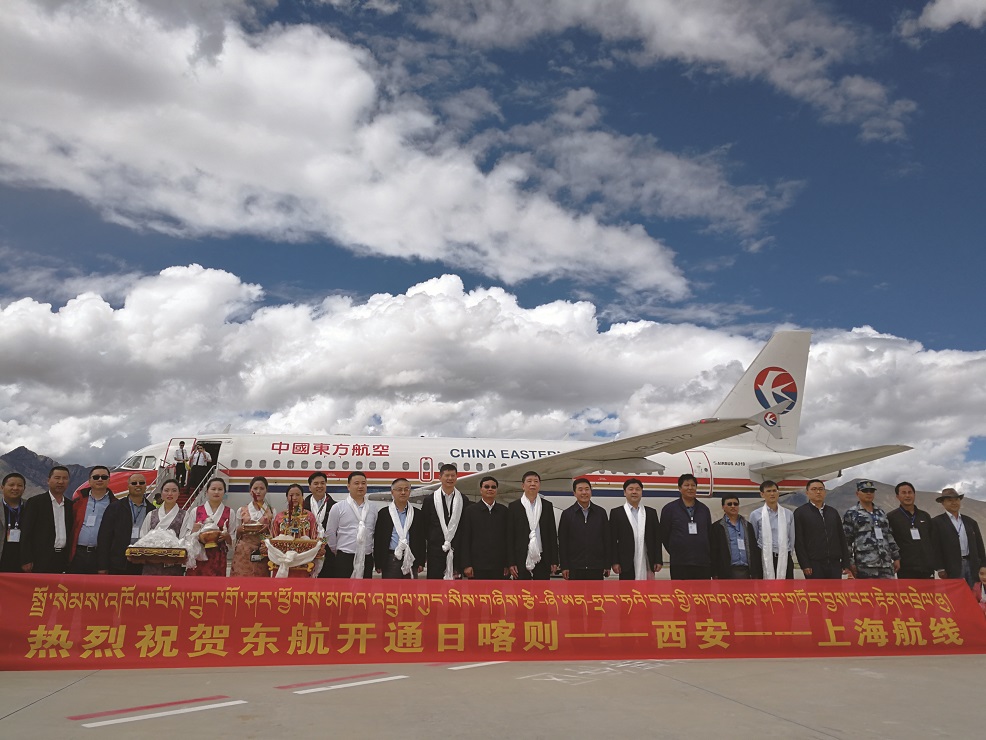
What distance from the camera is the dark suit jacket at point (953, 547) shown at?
27.7 feet

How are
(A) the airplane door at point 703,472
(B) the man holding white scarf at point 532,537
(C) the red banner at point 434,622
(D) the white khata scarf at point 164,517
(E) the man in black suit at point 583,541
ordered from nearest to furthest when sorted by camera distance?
(C) the red banner at point 434,622 → (D) the white khata scarf at point 164,517 → (B) the man holding white scarf at point 532,537 → (E) the man in black suit at point 583,541 → (A) the airplane door at point 703,472

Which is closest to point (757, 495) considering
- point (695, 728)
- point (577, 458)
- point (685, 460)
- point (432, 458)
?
point (685, 460)

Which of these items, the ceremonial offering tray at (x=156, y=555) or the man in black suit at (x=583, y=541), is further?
the man in black suit at (x=583, y=541)

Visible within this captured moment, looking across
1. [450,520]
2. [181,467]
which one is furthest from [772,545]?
[181,467]

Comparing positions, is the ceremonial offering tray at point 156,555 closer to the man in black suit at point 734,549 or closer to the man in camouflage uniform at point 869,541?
the man in black suit at point 734,549

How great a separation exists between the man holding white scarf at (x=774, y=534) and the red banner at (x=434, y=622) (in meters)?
0.89

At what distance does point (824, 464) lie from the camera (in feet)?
Answer: 56.6

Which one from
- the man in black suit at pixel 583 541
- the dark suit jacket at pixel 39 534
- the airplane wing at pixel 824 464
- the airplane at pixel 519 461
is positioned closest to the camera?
the dark suit jacket at pixel 39 534

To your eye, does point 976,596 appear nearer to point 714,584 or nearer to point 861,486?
point 861,486

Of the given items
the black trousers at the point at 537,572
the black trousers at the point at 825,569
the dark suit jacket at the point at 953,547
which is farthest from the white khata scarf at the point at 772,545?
the black trousers at the point at 537,572

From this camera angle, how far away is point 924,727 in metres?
4.01

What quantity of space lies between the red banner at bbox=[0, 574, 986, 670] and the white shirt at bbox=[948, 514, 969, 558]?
71.9 inches

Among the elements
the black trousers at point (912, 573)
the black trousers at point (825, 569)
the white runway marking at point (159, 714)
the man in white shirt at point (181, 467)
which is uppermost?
the man in white shirt at point (181, 467)

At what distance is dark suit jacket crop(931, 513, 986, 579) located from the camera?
8438 mm
